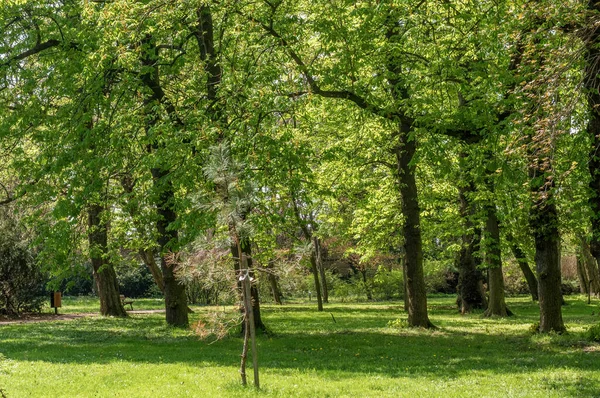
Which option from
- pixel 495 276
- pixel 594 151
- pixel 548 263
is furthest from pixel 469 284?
pixel 594 151

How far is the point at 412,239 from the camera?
20625mm

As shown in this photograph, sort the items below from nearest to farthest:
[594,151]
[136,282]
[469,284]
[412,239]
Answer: [594,151]
[412,239]
[469,284]
[136,282]

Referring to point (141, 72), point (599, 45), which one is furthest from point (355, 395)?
point (141, 72)

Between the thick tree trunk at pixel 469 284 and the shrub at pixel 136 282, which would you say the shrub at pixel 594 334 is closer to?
the thick tree trunk at pixel 469 284

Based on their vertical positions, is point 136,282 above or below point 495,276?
above

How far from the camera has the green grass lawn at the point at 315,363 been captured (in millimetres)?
10680

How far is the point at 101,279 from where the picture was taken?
98.5 ft

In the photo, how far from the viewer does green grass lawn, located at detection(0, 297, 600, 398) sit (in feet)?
35.0

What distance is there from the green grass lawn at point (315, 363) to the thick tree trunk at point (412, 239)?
0.94 m

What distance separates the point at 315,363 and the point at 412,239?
767 cm

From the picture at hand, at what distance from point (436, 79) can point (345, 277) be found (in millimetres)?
46999

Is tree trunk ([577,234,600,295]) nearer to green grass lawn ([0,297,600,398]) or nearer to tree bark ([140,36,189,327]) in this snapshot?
green grass lawn ([0,297,600,398])

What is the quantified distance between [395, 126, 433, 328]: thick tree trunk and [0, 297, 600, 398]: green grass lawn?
3.09 feet

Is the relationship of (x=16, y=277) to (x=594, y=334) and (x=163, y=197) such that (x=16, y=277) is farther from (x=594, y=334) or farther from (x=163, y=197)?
(x=594, y=334)
